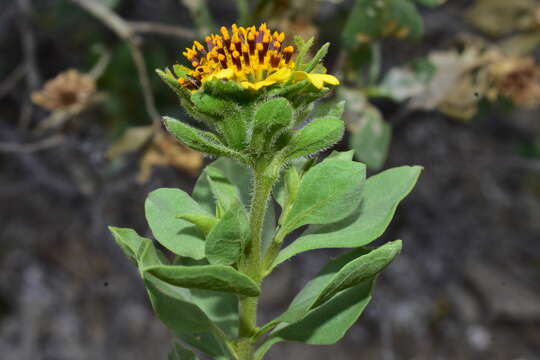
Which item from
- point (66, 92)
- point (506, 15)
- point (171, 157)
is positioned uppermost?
point (66, 92)

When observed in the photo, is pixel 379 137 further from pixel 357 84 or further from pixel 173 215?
pixel 173 215

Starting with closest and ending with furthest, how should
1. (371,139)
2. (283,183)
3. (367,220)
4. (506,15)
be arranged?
(367,220)
(283,183)
(371,139)
(506,15)

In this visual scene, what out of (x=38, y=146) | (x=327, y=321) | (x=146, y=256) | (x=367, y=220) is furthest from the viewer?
(x=38, y=146)

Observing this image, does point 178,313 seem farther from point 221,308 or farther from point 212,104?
point 212,104

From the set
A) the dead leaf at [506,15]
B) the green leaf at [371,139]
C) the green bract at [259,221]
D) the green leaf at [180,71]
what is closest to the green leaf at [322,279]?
the green bract at [259,221]

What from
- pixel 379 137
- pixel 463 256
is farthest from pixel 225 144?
pixel 463 256

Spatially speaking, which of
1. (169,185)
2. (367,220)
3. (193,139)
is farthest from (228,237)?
(169,185)

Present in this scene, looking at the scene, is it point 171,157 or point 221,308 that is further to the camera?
point 171,157
